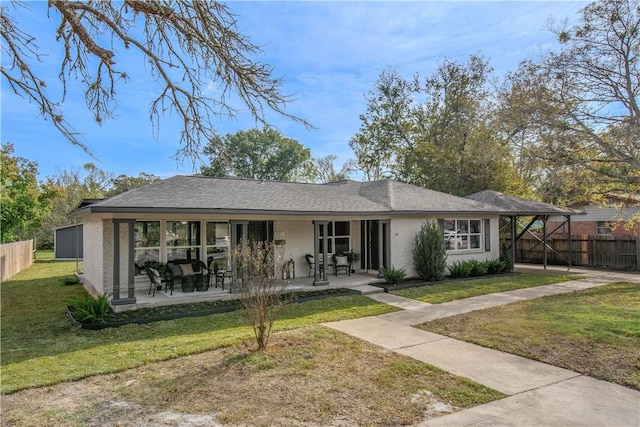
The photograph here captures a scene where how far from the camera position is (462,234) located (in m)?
15.6

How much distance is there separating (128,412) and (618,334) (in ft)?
26.6

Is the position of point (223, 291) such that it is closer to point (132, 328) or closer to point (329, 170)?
point (132, 328)

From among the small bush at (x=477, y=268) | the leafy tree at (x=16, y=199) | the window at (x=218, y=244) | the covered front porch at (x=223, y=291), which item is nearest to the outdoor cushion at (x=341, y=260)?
the covered front porch at (x=223, y=291)

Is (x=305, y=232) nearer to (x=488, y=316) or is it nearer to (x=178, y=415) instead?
(x=488, y=316)

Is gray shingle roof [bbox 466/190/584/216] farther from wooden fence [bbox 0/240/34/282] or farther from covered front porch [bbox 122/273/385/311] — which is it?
wooden fence [bbox 0/240/34/282]

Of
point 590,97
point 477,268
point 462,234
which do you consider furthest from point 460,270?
point 590,97

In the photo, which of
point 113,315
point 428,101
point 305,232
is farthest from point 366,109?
point 113,315

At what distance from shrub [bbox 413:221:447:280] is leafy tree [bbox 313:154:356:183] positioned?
24.1 meters

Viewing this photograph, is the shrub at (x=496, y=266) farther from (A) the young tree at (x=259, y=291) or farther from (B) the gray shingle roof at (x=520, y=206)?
(A) the young tree at (x=259, y=291)

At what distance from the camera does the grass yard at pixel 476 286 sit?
11150 mm

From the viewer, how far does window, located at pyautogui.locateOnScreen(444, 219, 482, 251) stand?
15219 millimetres

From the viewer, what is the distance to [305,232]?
1405 centimetres

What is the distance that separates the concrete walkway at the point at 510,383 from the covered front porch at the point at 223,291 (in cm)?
268

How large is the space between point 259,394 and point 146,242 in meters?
8.19
